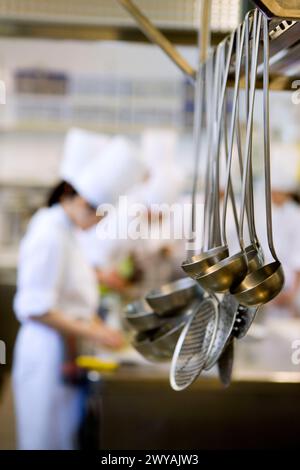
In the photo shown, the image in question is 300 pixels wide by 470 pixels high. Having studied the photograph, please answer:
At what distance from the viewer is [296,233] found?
2.83 metres

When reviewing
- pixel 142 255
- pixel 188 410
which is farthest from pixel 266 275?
pixel 142 255

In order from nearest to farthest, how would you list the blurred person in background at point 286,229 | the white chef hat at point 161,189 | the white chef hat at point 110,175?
the white chef hat at point 110,175 < the white chef hat at point 161,189 < the blurred person in background at point 286,229

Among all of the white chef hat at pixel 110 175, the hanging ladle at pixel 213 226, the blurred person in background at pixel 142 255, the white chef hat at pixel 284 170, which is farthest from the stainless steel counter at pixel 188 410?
the white chef hat at pixel 284 170

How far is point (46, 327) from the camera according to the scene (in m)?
1.87

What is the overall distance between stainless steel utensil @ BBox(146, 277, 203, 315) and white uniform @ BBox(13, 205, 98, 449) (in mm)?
1024

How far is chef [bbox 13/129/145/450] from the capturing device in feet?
5.83

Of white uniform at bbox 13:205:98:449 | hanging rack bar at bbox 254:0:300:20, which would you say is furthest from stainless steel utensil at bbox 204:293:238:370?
white uniform at bbox 13:205:98:449

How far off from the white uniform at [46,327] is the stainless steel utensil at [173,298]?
102 centimetres

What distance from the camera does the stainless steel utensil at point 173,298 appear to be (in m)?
0.82

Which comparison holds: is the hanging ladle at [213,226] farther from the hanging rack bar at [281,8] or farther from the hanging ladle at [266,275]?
the hanging rack bar at [281,8]

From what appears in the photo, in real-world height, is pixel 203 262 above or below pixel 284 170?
below

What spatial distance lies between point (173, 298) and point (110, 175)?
0.96 m

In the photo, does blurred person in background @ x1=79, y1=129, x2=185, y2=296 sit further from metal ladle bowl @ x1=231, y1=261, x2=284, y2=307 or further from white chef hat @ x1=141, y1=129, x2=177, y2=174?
metal ladle bowl @ x1=231, y1=261, x2=284, y2=307

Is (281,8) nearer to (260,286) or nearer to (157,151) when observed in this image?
(260,286)
